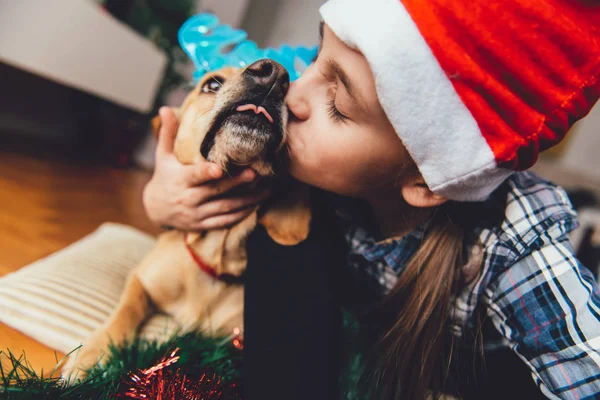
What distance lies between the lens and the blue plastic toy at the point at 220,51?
99cm

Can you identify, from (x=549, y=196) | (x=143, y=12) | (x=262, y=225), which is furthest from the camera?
(x=143, y=12)

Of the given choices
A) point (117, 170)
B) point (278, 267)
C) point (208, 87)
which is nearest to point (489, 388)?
point (278, 267)

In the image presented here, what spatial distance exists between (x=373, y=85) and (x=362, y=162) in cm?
14

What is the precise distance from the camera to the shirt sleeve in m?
0.61

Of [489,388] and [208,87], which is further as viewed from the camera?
[208,87]

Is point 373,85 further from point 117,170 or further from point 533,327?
point 117,170

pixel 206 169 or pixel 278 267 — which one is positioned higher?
pixel 206 169

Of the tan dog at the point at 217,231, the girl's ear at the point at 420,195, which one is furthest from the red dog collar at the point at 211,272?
the girl's ear at the point at 420,195

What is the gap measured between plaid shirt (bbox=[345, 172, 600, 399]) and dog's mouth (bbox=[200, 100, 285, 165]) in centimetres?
39

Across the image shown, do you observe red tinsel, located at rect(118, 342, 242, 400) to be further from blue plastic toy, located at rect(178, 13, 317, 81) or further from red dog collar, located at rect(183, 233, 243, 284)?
blue plastic toy, located at rect(178, 13, 317, 81)

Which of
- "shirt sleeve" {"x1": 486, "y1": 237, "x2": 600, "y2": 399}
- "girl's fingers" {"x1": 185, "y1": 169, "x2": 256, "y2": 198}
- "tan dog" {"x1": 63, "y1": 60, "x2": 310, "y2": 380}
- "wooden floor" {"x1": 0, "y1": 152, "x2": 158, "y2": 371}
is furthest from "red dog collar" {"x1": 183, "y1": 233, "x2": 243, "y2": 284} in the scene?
"shirt sleeve" {"x1": 486, "y1": 237, "x2": 600, "y2": 399}

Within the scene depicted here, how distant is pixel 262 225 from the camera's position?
894mm

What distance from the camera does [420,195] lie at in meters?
0.73

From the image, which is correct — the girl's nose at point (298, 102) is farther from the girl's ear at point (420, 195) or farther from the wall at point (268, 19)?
the wall at point (268, 19)
